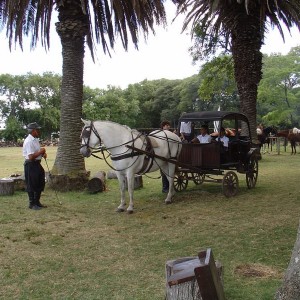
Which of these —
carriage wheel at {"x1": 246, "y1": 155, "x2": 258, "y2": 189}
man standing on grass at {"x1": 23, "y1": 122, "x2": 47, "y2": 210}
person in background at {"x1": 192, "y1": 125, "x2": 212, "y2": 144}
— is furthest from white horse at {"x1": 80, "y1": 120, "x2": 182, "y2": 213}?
carriage wheel at {"x1": 246, "y1": 155, "x2": 258, "y2": 189}

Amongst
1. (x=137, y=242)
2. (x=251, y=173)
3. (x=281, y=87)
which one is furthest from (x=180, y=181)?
(x=281, y=87)

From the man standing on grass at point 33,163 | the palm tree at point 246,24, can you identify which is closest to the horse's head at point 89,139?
the man standing on grass at point 33,163

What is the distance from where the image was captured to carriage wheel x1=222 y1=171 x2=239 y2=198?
33.6ft

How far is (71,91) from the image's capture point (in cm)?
1265

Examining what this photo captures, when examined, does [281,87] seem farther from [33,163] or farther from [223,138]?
[33,163]

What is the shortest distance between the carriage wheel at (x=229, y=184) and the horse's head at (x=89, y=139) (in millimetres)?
3524

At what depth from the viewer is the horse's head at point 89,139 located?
8.79 metres

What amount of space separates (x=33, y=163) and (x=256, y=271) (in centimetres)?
602

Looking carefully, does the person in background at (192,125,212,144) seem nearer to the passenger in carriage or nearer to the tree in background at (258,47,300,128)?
the passenger in carriage

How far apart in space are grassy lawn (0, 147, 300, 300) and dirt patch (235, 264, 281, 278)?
1cm

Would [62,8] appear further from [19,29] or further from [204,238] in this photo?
[204,238]

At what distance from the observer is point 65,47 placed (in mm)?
12656

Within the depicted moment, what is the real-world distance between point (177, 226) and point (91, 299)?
3434 millimetres

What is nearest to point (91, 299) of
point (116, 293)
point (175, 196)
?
point (116, 293)
